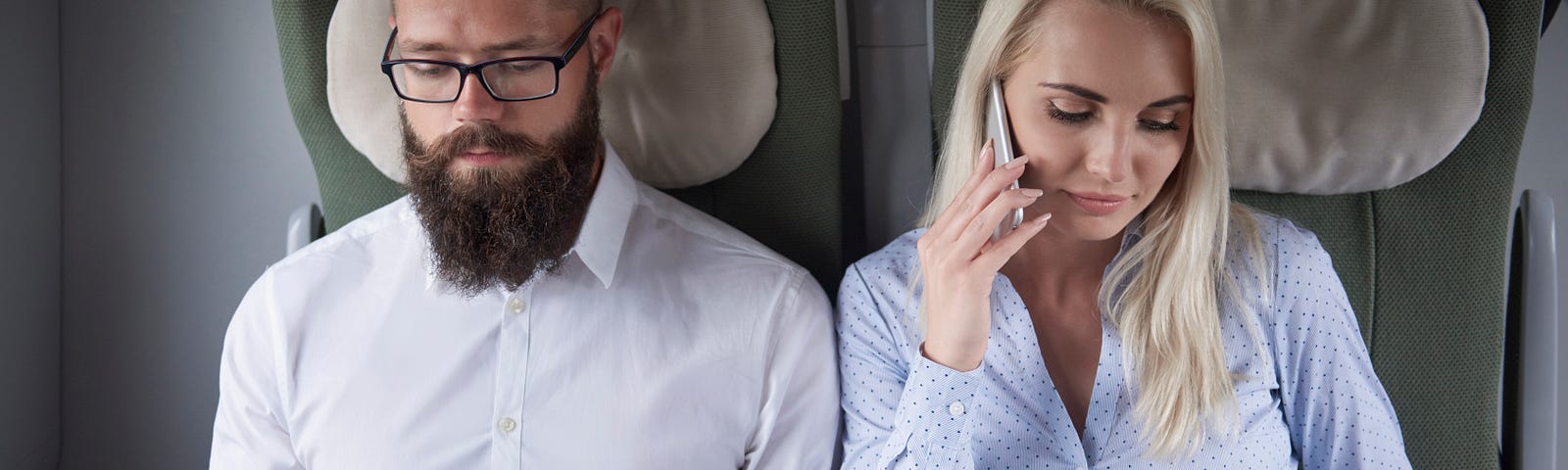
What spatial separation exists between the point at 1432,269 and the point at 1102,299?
0.58 m

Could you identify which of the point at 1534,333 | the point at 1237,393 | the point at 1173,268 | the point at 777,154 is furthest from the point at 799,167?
the point at 1534,333

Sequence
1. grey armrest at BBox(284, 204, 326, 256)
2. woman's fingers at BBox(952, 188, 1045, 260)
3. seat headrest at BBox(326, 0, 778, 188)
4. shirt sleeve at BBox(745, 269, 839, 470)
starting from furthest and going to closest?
grey armrest at BBox(284, 204, 326, 256) < seat headrest at BBox(326, 0, 778, 188) < shirt sleeve at BBox(745, 269, 839, 470) < woman's fingers at BBox(952, 188, 1045, 260)

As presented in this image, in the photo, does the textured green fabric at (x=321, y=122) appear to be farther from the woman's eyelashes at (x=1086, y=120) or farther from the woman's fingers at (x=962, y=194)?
the woman's eyelashes at (x=1086, y=120)

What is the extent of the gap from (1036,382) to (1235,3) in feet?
2.08

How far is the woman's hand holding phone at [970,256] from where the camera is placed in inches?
55.1

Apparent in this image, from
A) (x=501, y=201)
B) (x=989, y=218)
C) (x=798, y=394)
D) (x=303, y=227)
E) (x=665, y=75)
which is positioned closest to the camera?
(x=989, y=218)

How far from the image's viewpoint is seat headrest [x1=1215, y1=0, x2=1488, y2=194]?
5.45 ft

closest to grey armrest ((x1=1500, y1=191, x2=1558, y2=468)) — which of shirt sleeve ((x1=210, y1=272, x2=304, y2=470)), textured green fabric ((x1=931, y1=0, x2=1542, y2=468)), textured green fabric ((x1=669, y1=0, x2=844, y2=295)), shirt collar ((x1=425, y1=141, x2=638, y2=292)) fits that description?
textured green fabric ((x1=931, y1=0, x2=1542, y2=468))

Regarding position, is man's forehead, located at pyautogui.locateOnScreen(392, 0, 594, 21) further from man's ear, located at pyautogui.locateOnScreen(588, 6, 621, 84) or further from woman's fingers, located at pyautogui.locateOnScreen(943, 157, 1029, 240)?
woman's fingers, located at pyautogui.locateOnScreen(943, 157, 1029, 240)

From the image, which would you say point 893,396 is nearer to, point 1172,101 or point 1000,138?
point 1000,138

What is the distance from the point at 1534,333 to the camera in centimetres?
179

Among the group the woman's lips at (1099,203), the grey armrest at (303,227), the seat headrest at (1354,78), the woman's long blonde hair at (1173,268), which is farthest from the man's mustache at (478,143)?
the seat headrest at (1354,78)

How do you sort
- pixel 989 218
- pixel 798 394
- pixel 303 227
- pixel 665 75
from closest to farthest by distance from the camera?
pixel 989 218 < pixel 798 394 < pixel 665 75 < pixel 303 227

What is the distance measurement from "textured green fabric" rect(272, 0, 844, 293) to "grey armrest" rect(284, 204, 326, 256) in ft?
0.15
